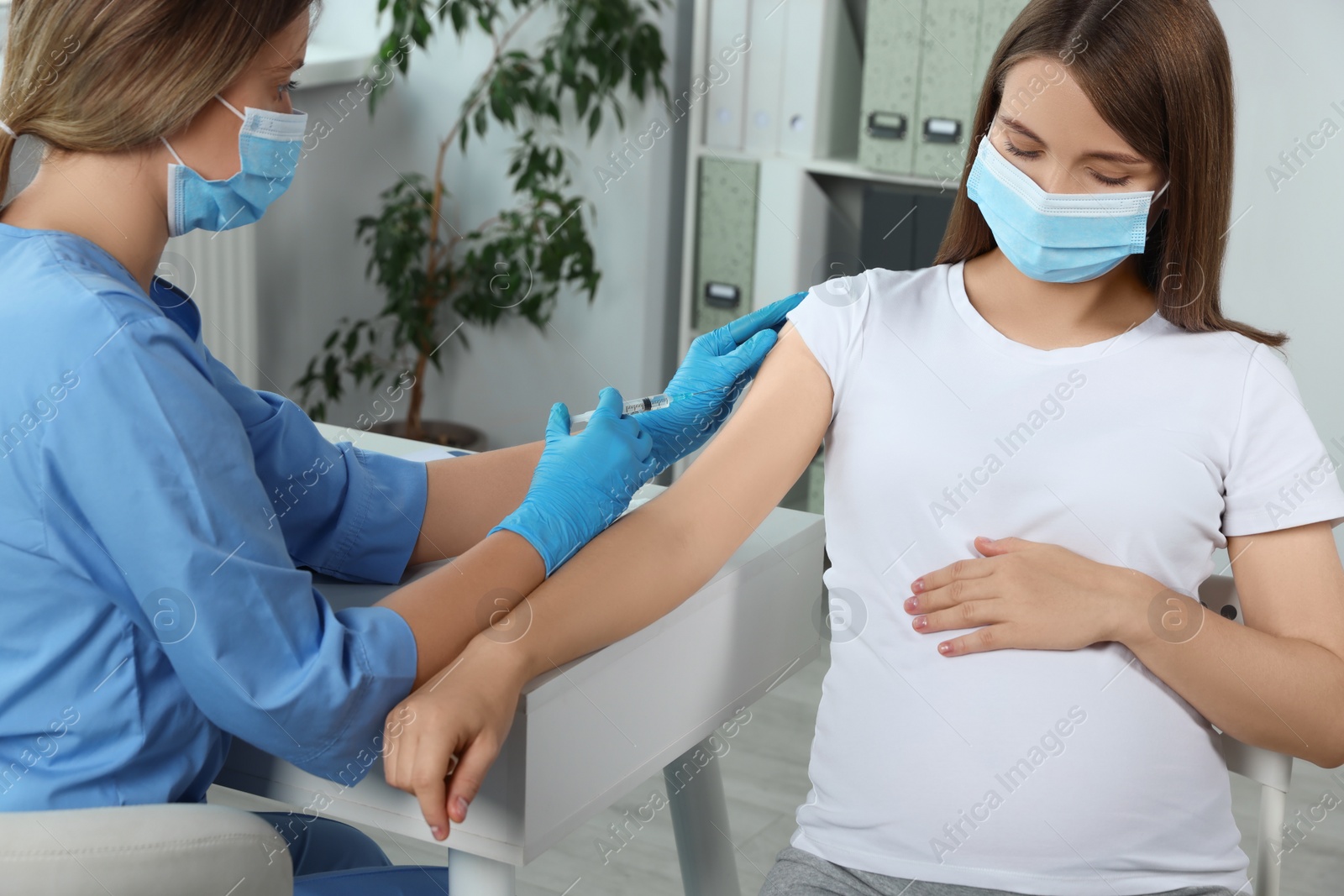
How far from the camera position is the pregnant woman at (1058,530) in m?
1.06

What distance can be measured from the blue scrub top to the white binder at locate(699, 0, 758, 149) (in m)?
2.28

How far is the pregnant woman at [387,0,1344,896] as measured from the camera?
1.06 metres

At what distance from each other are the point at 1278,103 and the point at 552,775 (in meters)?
2.27

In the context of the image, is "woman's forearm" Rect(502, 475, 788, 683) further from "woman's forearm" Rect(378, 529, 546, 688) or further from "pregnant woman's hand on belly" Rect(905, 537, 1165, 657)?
"pregnant woman's hand on belly" Rect(905, 537, 1165, 657)

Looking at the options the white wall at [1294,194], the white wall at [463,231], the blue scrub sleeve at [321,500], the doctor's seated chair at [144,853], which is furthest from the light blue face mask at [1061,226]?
the white wall at [463,231]

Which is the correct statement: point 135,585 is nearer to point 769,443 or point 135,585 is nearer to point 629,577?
point 629,577

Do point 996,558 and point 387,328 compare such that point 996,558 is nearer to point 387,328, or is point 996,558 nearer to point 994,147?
point 994,147

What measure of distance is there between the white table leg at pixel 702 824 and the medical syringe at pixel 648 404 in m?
0.40

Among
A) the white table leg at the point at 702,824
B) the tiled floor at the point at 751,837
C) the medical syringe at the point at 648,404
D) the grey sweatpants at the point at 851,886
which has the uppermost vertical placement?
the medical syringe at the point at 648,404

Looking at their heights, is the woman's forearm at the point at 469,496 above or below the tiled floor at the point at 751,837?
above

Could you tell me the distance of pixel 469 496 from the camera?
49.6 inches

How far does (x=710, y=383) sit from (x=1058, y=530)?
35cm

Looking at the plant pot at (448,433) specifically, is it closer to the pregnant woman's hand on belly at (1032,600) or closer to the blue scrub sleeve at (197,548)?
the pregnant woman's hand on belly at (1032,600)

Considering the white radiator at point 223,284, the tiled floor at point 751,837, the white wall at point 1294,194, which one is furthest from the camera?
the white radiator at point 223,284
